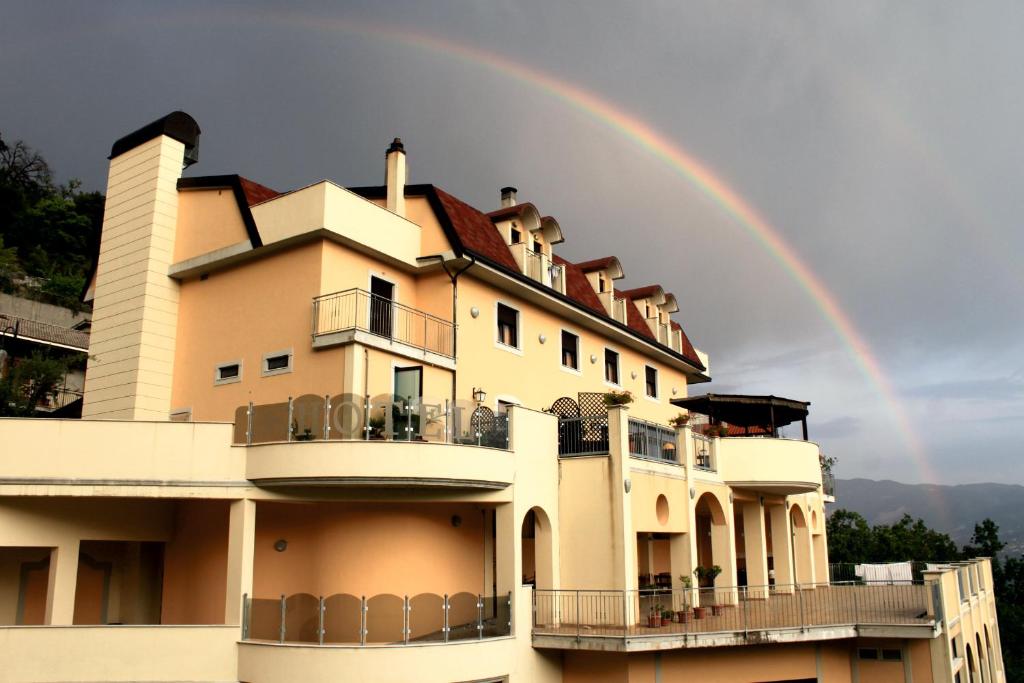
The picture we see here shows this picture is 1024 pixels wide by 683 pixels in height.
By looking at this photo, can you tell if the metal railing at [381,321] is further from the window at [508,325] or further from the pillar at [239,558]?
the pillar at [239,558]

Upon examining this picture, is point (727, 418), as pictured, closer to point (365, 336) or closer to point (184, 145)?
point (365, 336)

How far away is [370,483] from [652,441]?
30.2 ft

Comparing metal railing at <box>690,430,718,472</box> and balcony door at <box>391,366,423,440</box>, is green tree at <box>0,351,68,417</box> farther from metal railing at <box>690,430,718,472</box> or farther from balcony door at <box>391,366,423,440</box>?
metal railing at <box>690,430,718,472</box>

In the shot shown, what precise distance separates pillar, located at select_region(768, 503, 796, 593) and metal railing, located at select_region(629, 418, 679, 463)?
10010 mm

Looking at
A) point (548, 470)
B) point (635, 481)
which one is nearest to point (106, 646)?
point (548, 470)

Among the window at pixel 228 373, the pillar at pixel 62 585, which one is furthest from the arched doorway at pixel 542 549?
the pillar at pixel 62 585

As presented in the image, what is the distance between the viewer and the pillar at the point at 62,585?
1794 cm

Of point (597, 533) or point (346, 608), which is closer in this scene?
point (346, 608)

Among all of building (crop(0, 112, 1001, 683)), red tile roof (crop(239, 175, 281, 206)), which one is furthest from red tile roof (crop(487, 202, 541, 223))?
red tile roof (crop(239, 175, 281, 206))

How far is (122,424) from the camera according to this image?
18.1 meters

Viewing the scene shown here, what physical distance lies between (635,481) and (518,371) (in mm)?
5636

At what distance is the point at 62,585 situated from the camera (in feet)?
60.1

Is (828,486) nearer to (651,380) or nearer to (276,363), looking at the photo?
(651,380)

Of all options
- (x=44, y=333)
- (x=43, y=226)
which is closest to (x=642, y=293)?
(x=44, y=333)
